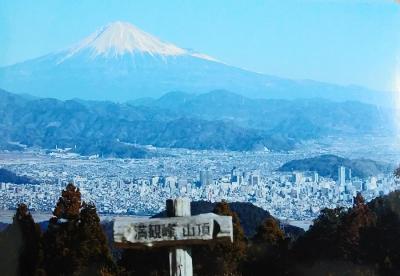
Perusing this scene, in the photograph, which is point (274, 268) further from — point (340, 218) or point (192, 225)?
point (192, 225)

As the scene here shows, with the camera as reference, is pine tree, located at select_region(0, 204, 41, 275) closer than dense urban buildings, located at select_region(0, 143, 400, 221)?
Yes

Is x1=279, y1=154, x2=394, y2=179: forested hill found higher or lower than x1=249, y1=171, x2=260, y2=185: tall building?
higher

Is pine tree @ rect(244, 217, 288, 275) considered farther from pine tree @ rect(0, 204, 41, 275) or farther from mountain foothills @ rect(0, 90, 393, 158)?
mountain foothills @ rect(0, 90, 393, 158)

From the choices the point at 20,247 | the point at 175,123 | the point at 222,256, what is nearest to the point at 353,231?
the point at 222,256

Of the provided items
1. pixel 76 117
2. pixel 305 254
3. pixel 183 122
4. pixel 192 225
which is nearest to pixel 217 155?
pixel 183 122

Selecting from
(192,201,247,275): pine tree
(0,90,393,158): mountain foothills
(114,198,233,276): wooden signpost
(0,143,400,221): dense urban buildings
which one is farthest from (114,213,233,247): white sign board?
(0,90,393,158): mountain foothills

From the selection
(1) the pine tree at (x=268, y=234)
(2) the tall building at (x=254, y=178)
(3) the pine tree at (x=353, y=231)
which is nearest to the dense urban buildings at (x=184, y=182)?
(2) the tall building at (x=254, y=178)

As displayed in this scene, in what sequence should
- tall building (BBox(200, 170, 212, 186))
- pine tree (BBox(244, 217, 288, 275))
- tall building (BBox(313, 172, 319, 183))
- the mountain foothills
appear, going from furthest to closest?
the mountain foothills
tall building (BBox(313, 172, 319, 183))
tall building (BBox(200, 170, 212, 186))
pine tree (BBox(244, 217, 288, 275))

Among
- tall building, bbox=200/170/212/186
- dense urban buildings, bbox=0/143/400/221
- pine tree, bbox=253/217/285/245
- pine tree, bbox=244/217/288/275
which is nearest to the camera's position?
pine tree, bbox=244/217/288/275
